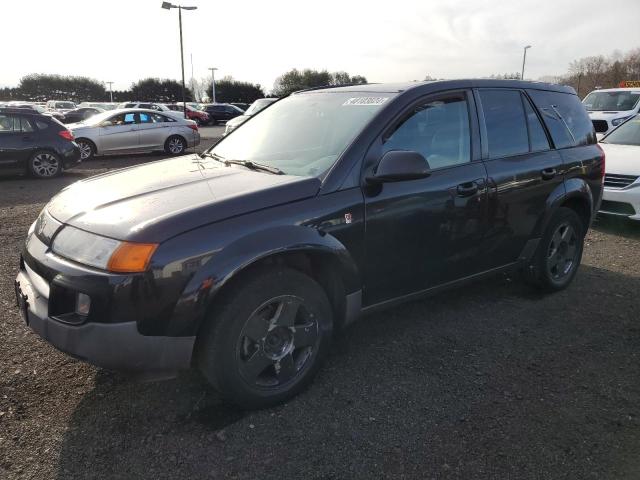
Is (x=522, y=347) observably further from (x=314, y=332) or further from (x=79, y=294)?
(x=79, y=294)

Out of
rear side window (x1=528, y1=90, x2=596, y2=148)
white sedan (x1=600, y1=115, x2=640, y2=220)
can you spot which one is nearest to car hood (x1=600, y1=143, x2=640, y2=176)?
white sedan (x1=600, y1=115, x2=640, y2=220)

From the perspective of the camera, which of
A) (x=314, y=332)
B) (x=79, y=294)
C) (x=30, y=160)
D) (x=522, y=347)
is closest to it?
(x=79, y=294)

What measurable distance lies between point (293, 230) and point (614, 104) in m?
14.8

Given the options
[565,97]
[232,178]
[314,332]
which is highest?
[565,97]

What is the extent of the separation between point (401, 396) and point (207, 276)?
53.6 inches

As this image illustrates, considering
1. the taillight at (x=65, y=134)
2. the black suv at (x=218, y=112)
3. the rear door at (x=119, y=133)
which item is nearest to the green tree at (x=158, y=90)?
the black suv at (x=218, y=112)

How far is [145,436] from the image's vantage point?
8.53ft

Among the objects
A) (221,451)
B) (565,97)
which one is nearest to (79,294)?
(221,451)

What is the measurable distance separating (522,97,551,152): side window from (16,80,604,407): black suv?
3 centimetres

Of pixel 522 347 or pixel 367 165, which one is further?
pixel 522 347

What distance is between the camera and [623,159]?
7105mm

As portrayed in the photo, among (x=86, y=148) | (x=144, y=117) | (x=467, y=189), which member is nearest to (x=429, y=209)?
(x=467, y=189)

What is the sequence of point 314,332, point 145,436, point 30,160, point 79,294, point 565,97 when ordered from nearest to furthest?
point 79,294 < point 145,436 < point 314,332 < point 565,97 < point 30,160

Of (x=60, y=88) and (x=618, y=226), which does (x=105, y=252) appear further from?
(x=60, y=88)
